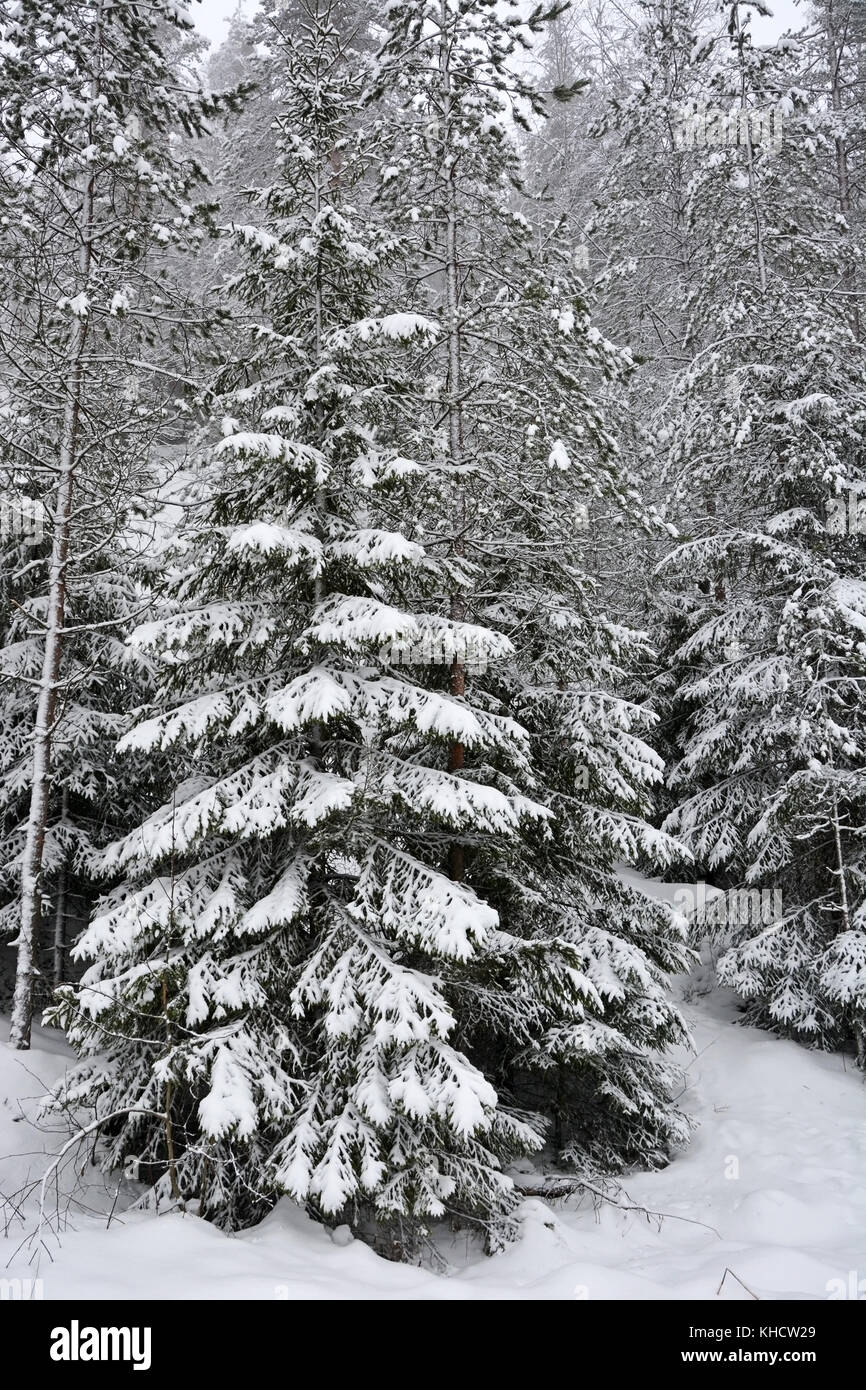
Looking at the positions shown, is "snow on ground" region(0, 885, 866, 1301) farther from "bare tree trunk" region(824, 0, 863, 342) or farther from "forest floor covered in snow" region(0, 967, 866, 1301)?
"bare tree trunk" region(824, 0, 863, 342)

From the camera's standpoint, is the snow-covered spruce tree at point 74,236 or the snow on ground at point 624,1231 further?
the snow-covered spruce tree at point 74,236

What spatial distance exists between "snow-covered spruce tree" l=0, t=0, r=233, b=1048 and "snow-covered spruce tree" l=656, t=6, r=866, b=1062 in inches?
287

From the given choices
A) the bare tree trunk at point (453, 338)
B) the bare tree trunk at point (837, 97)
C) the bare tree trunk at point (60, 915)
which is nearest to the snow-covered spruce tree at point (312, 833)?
the bare tree trunk at point (453, 338)

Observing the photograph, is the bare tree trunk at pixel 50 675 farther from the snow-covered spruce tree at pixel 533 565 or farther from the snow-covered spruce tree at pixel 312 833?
the snow-covered spruce tree at pixel 533 565

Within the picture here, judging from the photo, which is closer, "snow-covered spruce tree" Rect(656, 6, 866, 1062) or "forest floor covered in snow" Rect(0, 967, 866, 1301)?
"forest floor covered in snow" Rect(0, 967, 866, 1301)

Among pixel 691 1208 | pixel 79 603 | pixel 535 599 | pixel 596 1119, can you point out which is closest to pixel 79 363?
pixel 79 603

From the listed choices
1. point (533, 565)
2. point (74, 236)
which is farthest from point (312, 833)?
point (74, 236)

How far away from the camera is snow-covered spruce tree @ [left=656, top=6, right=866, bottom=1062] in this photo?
9719mm

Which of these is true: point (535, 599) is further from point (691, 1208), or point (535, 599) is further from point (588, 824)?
point (691, 1208)

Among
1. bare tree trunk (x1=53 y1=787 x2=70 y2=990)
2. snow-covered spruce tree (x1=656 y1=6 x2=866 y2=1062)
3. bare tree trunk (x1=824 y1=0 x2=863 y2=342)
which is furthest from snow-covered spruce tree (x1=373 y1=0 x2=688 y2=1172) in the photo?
bare tree trunk (x1=824 y1=0 x2=863 y2=342)

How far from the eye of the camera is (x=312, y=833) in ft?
22.6

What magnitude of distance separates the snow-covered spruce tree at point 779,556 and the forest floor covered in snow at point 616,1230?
1.12m

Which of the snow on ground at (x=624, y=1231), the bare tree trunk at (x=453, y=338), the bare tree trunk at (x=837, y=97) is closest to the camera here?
the snow on ground at (x=624, y=1231)

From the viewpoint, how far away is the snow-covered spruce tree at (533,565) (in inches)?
314
